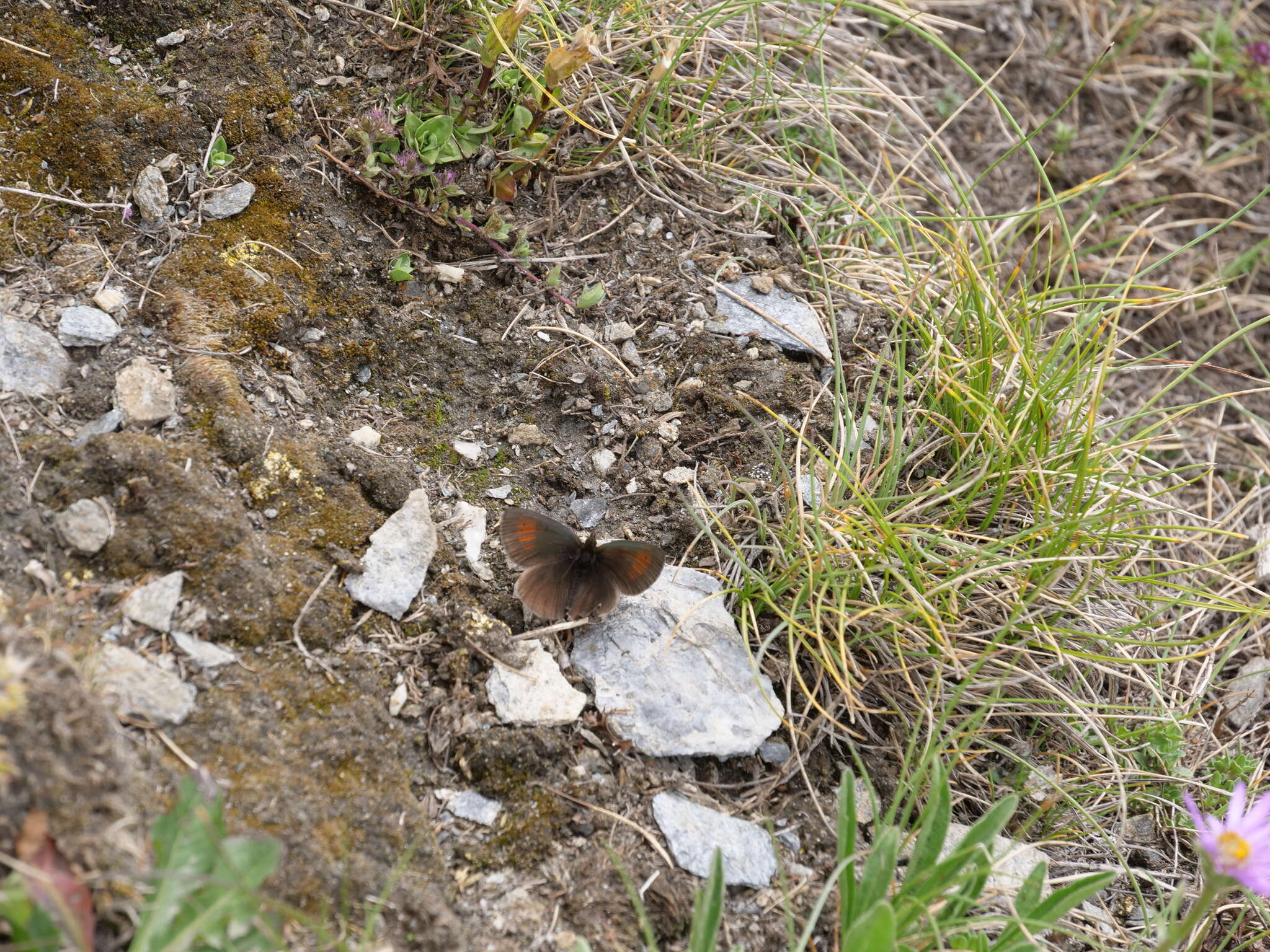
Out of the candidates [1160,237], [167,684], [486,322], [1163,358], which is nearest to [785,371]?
[486,322]

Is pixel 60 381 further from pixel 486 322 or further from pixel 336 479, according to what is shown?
pixel 486 322

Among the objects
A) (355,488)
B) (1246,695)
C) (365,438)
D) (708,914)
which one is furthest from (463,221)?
(1246,695)

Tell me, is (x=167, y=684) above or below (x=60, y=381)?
below

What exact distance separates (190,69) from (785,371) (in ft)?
5.86

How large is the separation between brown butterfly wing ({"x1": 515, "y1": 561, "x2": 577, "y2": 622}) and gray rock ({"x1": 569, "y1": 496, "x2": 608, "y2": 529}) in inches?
11.6

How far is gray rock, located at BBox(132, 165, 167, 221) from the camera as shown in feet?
7.27

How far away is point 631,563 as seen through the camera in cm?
201

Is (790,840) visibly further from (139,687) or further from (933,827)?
(139,687)

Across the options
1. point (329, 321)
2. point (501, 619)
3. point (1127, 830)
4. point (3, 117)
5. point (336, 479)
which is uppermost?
point (3, 117)

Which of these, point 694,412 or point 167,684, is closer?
point 167,684

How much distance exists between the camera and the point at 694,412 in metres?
2.50

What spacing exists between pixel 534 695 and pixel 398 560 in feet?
1.41

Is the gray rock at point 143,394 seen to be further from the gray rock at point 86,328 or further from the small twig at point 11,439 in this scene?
the small twig at point 11,439

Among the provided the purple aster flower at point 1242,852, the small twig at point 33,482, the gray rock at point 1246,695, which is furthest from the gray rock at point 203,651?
the gray rock at point 1246,695
